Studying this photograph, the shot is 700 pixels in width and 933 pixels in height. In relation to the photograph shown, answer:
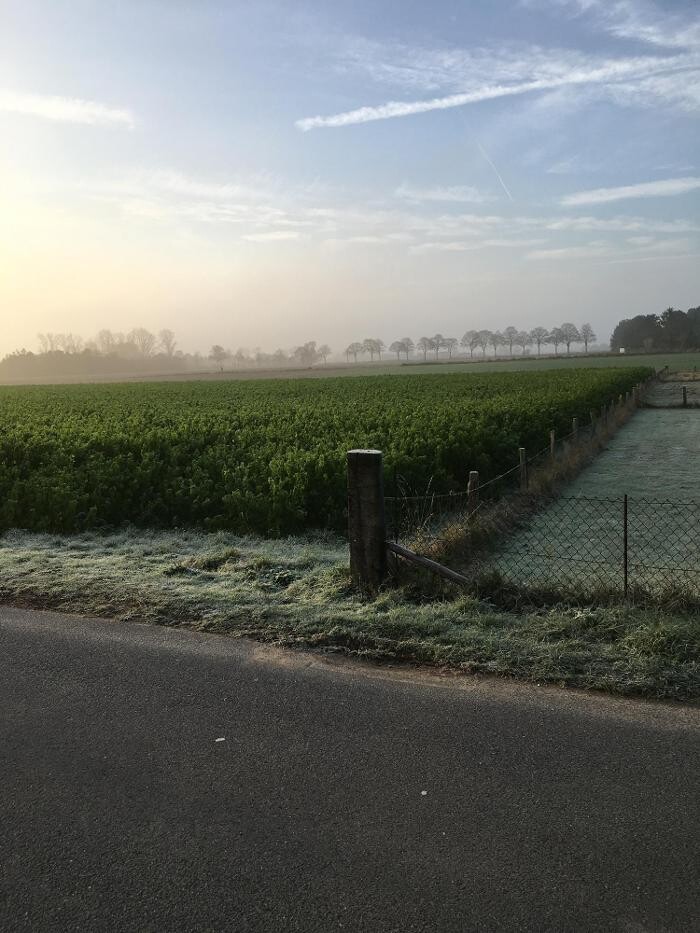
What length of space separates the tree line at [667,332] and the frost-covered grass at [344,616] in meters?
134

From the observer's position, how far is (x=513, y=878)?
2.79m

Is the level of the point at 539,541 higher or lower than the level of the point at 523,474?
lower

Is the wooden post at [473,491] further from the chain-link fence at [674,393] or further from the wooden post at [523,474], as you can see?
the chain-link fence at [674,393]

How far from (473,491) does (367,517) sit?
303cm

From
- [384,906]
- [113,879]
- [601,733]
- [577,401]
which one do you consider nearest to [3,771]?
[113,879]

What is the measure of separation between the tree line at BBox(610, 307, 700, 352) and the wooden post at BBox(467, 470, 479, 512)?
130721 millimetres

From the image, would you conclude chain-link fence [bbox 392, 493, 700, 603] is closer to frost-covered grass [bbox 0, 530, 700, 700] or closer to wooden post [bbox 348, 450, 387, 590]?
frost-covered grass [bbox 0, 530, 700, 700]

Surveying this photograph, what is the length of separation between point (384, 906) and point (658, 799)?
142 cm

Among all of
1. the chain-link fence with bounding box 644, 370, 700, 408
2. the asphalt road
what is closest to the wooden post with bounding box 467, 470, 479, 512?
the asphalt road

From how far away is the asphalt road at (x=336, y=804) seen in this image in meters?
2.69

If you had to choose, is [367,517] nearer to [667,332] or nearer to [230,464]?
[230,464]

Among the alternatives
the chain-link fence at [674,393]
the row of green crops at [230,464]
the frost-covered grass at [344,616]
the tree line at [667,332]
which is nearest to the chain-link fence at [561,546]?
the frost-covered grass at [344,616]

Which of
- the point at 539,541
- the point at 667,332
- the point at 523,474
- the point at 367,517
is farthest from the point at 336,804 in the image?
the point at 667,332

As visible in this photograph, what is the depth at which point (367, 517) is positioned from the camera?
6133mm
